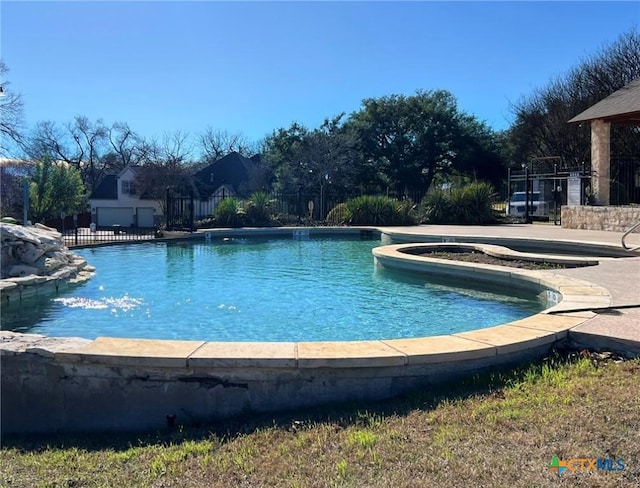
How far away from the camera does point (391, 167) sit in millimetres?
28328

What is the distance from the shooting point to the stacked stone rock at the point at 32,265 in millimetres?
7074

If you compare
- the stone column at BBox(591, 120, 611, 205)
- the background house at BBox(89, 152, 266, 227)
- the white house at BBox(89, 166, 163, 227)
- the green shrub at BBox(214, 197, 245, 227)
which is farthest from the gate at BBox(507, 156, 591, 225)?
the white house at BBox(89, 166, 163, 227)

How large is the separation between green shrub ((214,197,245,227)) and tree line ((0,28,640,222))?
5.64 metres

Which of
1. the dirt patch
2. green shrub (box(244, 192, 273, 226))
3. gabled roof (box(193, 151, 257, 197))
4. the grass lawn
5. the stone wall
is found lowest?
the grass lawn

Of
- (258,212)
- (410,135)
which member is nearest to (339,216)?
(258,212)

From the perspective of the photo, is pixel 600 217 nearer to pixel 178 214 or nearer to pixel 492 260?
pixel 492 260

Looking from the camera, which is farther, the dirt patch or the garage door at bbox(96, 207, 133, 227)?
the garage door at bbox(96, 207, 133, 227)

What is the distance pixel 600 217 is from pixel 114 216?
79.3 ft

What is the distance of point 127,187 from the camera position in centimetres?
2828

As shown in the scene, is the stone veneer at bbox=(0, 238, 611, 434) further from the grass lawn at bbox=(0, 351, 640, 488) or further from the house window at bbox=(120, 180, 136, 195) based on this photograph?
the house window at bbox=(120, 180, 136, 195)

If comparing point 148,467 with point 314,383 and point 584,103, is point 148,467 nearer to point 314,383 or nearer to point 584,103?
point 314,383

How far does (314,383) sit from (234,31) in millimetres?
8854

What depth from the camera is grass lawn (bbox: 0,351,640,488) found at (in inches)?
83.7

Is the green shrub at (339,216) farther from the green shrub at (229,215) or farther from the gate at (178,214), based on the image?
the gate at (178,214)
